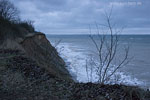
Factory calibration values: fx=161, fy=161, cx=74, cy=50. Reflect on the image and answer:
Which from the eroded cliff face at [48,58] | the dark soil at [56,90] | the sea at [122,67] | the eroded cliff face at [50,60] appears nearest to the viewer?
the dark soil at [56,90]

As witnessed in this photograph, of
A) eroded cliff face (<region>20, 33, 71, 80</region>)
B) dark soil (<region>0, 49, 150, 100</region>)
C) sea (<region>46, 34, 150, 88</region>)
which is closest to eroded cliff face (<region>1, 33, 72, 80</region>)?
eroded cliff face (<region>20, 33, 71, 80</region>)

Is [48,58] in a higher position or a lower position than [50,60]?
higher

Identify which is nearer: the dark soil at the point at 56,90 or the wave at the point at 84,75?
the dark soil at the point at 56,90

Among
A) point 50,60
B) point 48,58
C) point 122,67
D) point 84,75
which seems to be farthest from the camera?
point 122,67

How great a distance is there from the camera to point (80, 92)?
4609mm

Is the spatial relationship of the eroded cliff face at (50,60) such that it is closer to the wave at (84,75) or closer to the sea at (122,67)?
the sea at (122,67)

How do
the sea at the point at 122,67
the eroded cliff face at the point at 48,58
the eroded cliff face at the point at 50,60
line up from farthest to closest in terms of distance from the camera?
the sea at the point at 122,67 → the eroded cliff face at the point at 50,60 → the eroded cliff face at the point at 48,58

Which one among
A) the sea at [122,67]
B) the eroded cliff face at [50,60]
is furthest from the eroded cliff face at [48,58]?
the sea at [122,67]

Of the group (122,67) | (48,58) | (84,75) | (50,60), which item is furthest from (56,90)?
(122,67)

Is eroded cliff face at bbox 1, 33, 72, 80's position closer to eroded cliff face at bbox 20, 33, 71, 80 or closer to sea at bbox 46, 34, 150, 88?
eroded cliff face at bbox 20, 33, 71, 80

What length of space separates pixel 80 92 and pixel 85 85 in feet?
2.11

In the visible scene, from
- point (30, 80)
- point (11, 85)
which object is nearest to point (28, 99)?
point (11, 85)

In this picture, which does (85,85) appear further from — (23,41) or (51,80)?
(23,41)

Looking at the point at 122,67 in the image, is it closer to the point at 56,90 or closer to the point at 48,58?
the point at 48,58
